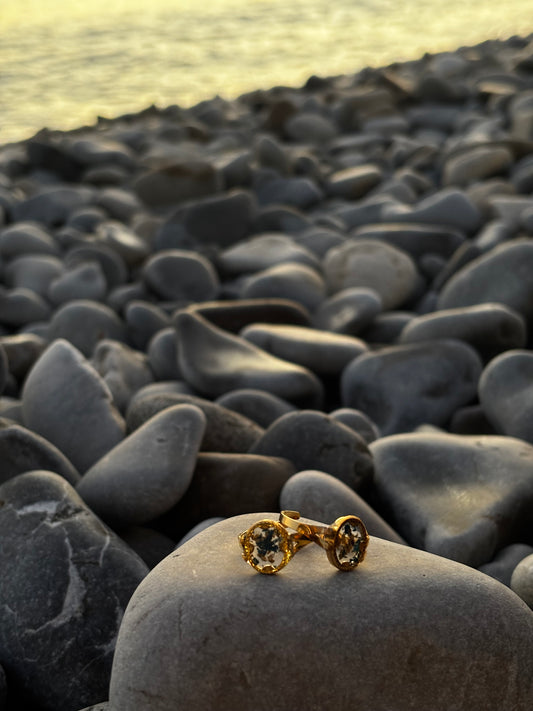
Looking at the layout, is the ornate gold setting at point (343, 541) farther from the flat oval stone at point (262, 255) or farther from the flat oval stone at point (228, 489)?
the flat oval stone at point (262, 255)

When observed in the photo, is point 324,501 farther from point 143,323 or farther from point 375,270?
point 375,270

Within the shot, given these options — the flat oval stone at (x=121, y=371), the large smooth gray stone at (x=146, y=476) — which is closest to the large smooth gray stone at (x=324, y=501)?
the large smooth gray stone at (x=146, y=476)

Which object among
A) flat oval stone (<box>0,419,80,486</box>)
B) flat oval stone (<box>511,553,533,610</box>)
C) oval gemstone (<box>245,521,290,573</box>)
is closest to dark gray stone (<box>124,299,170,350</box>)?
flat oval stone (<box>0,419,80,486</box>)

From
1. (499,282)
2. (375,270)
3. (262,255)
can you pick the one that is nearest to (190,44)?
(262,255)

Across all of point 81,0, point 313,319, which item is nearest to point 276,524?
point 313,319

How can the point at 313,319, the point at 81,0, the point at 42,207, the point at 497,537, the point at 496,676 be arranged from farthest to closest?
1. the point at 81,0
2. the point at 42,207
3. the point at 313,319
4. the point at 497,537
5. the point at 496,676

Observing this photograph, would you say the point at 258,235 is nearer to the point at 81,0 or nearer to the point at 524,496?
the point at 524,496
